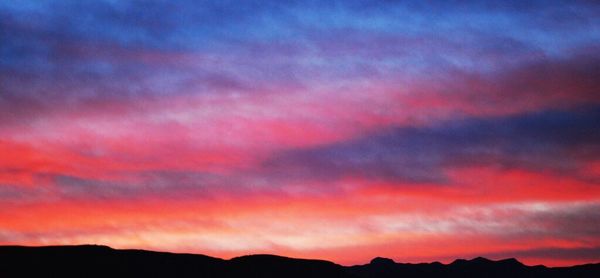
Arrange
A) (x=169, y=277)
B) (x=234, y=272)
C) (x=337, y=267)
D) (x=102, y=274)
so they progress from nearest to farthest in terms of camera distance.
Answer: (x=102, y=274)
(x=169, y=277)
(x=234, y=272)
(x=337, y=267)

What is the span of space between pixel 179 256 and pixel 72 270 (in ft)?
77.1

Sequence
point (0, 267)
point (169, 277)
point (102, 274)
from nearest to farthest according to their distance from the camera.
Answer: point (0, 267)
point (102, 274)
point (169, 277)

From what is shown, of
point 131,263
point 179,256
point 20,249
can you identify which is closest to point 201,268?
point 179,256

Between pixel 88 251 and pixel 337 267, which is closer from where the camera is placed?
pixel 88 251

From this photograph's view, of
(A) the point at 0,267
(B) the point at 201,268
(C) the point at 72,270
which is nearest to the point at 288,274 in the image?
(B) the point at 201,268

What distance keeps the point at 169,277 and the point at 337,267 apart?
4562 centimetres

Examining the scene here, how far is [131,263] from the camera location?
116562 millimetres

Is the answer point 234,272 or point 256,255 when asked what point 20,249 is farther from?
point 256,255

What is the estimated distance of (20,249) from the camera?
10112 centimetres

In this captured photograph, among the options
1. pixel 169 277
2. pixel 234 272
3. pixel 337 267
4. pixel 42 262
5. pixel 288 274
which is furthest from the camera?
pixel 337 267

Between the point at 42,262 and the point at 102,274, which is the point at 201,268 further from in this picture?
the point at 42,262

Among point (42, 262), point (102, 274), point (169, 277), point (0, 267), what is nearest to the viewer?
point (0, 267)

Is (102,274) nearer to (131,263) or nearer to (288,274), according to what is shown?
(131,263)

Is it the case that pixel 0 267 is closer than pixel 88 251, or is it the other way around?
pixel 0 267
